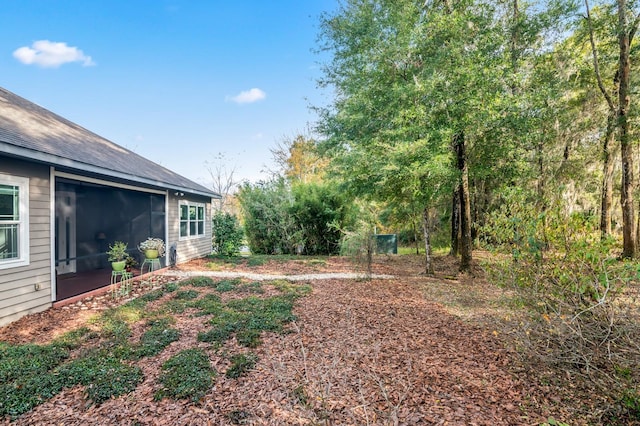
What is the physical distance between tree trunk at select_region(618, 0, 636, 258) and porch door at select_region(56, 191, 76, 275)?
15087 mm

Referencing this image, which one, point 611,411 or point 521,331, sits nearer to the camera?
point 611,411

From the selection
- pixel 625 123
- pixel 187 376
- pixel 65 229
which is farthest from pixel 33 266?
pixel 625 123

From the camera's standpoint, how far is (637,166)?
11375 mm

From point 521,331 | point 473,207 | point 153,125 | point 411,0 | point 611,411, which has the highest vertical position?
point 153,125

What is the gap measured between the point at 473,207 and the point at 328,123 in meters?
6.76

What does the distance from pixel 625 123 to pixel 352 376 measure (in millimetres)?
10575

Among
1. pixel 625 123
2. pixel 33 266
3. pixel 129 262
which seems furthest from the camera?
pixel 625 123

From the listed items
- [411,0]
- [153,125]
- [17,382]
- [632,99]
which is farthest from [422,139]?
[153,125]

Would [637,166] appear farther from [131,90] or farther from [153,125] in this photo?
[153,125]

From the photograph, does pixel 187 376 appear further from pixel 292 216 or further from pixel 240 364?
pixel 292 216

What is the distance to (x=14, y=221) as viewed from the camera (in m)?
4.39

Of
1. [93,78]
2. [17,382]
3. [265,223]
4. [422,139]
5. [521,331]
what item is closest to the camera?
[17,382]

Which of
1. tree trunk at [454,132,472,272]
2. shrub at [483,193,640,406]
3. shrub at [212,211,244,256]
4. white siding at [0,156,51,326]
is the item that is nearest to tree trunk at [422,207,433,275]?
tree trunk at [454,132,472,272]

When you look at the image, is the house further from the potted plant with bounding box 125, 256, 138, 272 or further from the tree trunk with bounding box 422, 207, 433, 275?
the tree trunk with bounding box 422, 207, 433, 275
